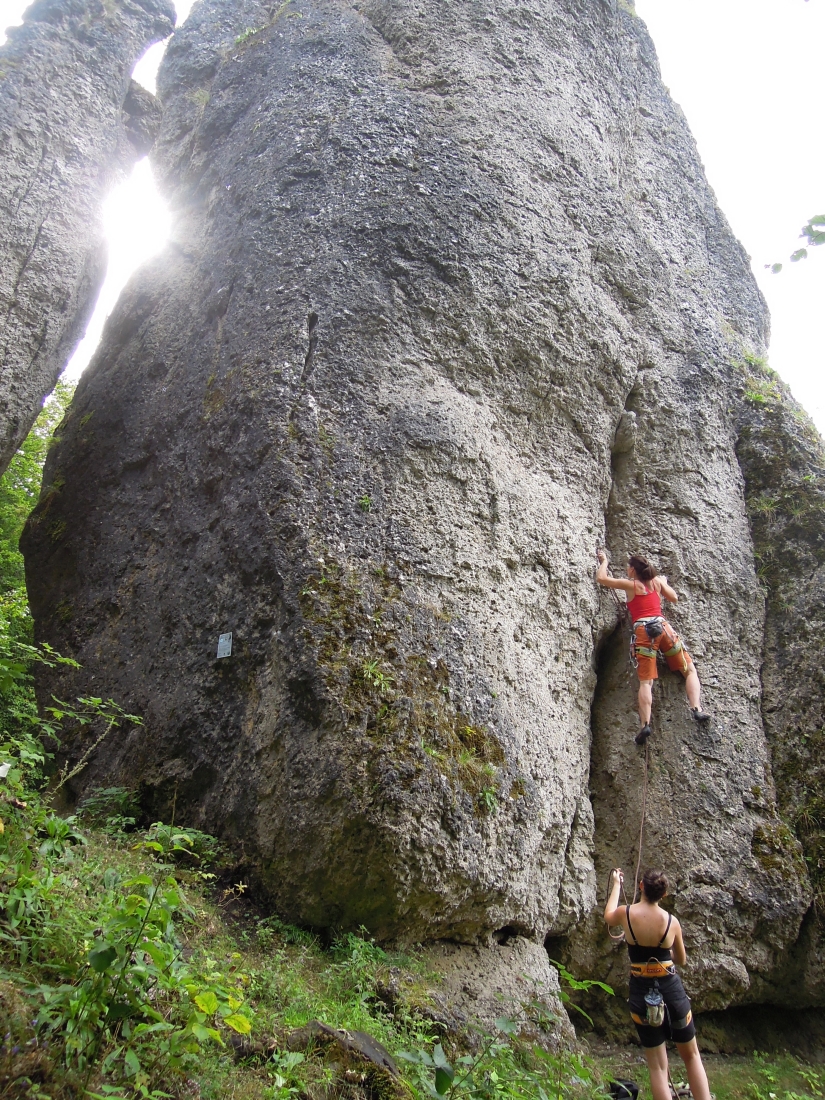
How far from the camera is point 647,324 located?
923 cm

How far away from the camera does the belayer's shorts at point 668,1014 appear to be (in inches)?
184

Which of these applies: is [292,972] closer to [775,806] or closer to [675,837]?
[675,837]

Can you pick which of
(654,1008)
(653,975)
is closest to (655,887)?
(653,975)

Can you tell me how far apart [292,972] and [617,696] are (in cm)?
437

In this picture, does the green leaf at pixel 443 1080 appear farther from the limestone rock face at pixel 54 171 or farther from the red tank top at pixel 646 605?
the limestone rock face at pixel 54 171

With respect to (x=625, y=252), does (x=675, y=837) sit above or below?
below

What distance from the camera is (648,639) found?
23.5ft

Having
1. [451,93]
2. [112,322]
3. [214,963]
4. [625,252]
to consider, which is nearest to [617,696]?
[214,963]

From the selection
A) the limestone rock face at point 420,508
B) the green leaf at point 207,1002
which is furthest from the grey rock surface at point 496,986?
the green leaf at point 207,1002

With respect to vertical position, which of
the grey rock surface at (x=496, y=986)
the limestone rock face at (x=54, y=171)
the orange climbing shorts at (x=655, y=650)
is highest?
the limestone rock face at (x=54, y=171)

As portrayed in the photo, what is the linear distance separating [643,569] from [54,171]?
8616 mm

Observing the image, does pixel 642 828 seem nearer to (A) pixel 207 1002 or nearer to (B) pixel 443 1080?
(B) pixel 443 1080

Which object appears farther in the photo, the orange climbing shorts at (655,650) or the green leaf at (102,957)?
the orange climbing shorts at (655,650)

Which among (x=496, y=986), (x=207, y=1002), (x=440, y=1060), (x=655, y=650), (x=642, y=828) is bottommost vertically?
(x=496, y=986)
